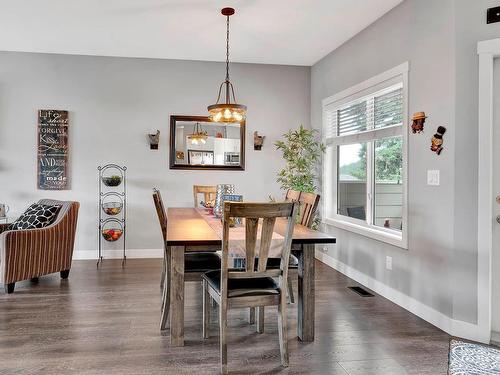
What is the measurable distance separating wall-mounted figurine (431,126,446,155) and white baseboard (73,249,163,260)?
384cm

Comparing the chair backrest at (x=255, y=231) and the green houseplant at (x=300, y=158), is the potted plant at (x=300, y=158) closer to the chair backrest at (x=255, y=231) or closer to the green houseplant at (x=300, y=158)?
the green houseplant at (x=300, y=158)

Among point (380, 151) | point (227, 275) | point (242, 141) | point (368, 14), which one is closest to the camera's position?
point (227, 275)

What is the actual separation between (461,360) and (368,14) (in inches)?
135

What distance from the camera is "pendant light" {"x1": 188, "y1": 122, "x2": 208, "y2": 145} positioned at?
570 centimetres

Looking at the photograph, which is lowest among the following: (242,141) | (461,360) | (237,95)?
(461,360)

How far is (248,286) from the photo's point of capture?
99.7 inches

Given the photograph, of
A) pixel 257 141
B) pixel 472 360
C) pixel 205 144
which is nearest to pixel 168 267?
pixel 472 360

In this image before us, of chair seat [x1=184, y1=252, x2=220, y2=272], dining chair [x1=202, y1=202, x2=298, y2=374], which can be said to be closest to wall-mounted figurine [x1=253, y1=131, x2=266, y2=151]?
chair seat [x1=184, y1=252, x2=220, y2=272]

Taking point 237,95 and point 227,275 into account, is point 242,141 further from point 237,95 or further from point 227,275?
point 227,275

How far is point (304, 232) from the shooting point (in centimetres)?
296

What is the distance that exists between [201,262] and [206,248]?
0.57 m

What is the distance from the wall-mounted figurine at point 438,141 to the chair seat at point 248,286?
5.36ft

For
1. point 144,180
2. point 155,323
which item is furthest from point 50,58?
point 155,323

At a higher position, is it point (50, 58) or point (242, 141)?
point (50, 58)
